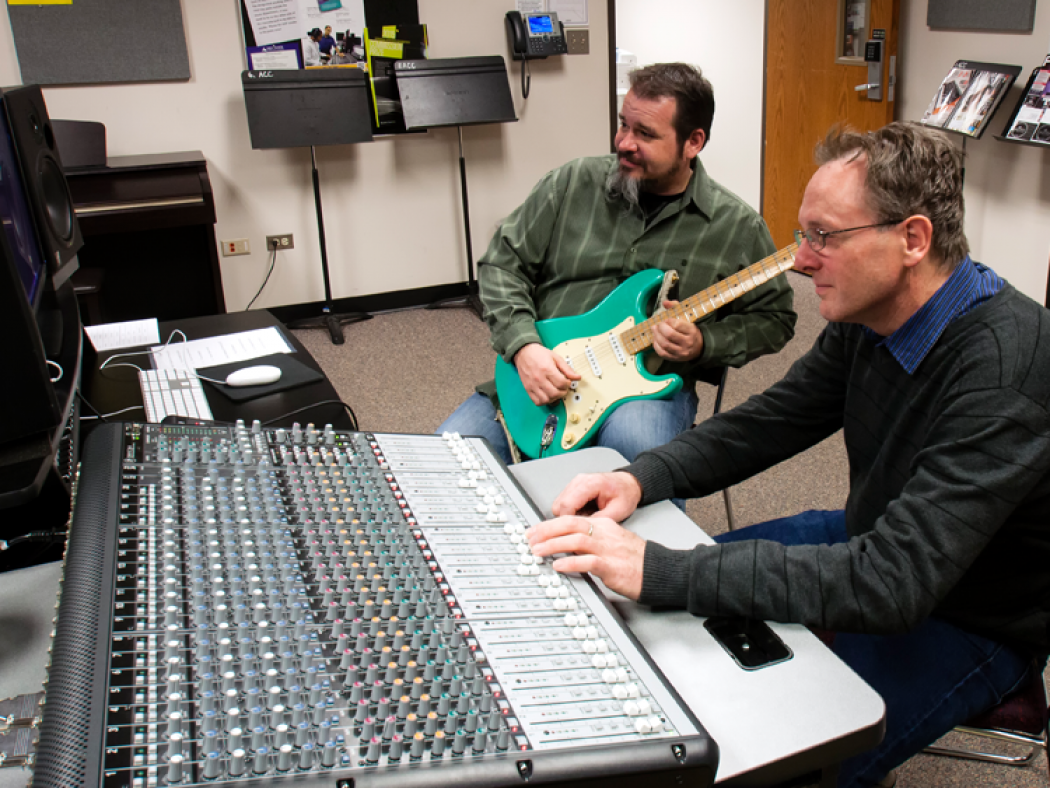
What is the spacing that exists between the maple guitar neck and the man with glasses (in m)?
0.48

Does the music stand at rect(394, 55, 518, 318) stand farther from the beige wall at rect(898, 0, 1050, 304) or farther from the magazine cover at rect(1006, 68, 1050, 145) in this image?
the magazine cover at rect(1006, 68, 1050, 145)

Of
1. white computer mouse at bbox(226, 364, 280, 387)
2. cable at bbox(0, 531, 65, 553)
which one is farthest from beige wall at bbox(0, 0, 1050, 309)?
cable at bbox(0, 531, 65, 553)

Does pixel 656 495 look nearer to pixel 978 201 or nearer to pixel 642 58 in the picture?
pixel 978 201

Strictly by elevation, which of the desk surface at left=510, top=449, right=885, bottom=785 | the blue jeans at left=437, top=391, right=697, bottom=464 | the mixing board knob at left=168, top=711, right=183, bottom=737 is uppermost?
the mixing board knob at left=168, top=711, right=183, bottom=737

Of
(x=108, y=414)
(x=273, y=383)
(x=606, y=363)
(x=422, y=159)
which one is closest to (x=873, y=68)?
(x=422, y=159)

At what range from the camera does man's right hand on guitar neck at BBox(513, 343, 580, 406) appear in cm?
190

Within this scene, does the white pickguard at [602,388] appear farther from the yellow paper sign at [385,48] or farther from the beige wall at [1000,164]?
the yellow paper sign at [385,48]

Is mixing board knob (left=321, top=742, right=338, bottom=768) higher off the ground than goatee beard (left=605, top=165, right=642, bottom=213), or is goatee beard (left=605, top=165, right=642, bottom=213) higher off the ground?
goatee beard (left=605, top=165, right=642, bottom=213)

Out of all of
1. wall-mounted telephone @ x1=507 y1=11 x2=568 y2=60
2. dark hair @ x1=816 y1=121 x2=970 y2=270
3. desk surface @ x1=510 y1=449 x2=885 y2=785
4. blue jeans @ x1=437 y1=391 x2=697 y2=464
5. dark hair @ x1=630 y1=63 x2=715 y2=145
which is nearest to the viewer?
desk surface @ x1=510 y1=449 x2=885 y2=785

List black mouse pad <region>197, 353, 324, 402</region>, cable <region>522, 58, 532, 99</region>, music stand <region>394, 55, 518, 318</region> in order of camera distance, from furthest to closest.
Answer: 1. cable <region>522, 58, 532, 99</region>
2. music stand <region>394, 55, 518, 318</region>
3. black mouse pad <region>197, 353, 324, 402</region>

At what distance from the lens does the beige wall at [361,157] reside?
3.99m

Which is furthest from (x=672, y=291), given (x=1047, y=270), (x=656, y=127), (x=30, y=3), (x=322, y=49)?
(x=30, y=3)

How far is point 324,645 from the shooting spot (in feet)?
2.33

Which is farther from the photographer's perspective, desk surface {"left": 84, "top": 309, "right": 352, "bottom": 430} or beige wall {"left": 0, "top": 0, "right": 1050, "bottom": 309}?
beige wall {"left": 0, "top": 0, "right": 1050, "bottom": 309}
